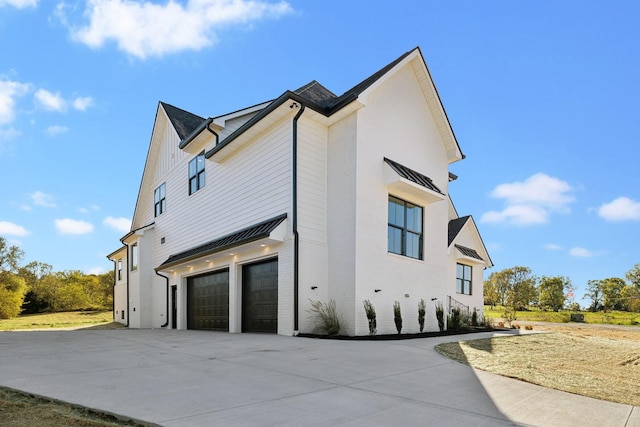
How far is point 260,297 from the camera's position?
43.9 feet

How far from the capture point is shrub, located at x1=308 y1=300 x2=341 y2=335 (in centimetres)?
1157

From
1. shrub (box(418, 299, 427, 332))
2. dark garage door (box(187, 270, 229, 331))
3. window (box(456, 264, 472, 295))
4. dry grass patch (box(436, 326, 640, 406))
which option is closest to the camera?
dry grass patch (box(436, 326, 640, 406))

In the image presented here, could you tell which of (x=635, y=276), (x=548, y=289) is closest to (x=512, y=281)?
(x=548, y=289)

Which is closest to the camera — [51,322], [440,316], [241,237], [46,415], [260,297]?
[46,415]

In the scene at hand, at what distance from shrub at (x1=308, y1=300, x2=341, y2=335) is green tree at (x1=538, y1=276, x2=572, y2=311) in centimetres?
4926

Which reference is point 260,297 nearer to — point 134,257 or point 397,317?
point 397,317

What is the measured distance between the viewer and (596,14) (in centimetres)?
1018

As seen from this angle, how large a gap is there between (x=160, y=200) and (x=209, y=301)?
8.29 metres

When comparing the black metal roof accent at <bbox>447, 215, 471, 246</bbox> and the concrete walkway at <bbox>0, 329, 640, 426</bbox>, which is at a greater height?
the black metal roof accent at <bbox>447, 215, 471, 246</bbox>

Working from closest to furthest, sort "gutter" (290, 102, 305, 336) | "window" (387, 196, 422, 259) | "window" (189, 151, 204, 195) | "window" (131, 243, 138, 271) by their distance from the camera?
"gutter" (290, 102, 305, 336) → "window" (387, 196, 422, 259) → "window" (189, 151, 204, 195) → "window" (131, 243, 138, 271)

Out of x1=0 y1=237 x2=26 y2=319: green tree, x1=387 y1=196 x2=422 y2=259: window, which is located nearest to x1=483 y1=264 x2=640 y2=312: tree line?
x1=387 y1=196 x2=422 y2=259: window

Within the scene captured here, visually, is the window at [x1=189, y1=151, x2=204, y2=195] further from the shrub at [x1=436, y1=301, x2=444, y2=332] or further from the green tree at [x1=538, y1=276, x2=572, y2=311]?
the green tree at [x1=538, y1=276, x2=572, y2=311]

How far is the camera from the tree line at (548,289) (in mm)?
49062

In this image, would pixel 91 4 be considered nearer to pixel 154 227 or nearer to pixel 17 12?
pixel 17 12
